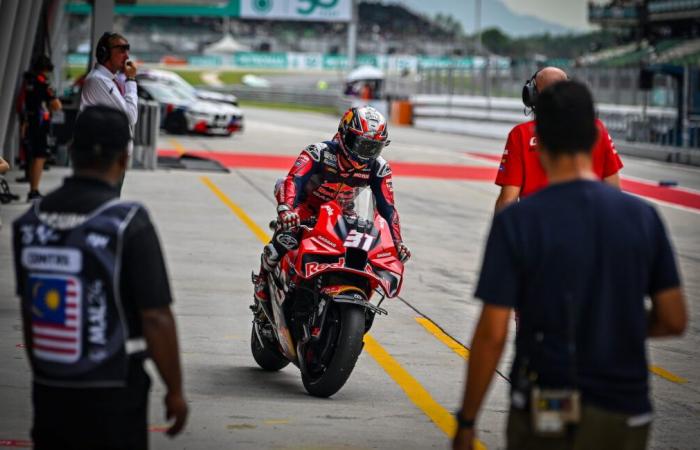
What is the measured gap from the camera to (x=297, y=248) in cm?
810

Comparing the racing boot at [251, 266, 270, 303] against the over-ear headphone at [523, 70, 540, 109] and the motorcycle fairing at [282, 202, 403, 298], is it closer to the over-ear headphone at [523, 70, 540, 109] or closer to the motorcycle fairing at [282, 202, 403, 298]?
the motorcycle fairing at [282, 202, 403, 298]

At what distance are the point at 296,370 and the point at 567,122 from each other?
523cm

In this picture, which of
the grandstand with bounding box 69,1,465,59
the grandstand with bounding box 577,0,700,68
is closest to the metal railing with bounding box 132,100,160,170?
the grandstand with bounding box 577,0,700,68

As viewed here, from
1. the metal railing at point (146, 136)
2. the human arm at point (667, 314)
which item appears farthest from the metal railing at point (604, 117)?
the human arm at point (667, 314)

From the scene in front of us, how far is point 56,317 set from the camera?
165 inches

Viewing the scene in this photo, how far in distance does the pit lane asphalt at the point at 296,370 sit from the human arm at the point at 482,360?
111 inches

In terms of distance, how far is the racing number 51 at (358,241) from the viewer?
25.4 ft

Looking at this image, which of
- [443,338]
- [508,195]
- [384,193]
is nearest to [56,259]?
[508,195]

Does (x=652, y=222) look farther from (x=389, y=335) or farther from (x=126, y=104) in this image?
(x=126, y=104)

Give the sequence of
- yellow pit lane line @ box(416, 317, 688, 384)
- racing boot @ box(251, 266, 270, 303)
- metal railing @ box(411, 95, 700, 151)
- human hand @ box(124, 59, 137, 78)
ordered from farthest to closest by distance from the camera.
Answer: metal railing @ box(411, 95, 700, 151) < human hand @ box(124, 59, 137, 78) < yellow pit lane line @ box(416, 317, 688, 384) < racing boot @ box(251, 266, 270, 303)

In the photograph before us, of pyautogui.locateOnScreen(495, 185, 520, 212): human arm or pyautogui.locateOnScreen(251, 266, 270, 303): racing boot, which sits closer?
pyautogui.locateOnScreen(495, 185, 520, 212): human arm

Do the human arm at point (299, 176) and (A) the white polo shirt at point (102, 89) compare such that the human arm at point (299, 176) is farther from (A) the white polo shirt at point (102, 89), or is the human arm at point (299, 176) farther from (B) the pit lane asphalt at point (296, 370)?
(A) the white polo shirt at point (102, 89)

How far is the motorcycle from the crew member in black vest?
3331 mm

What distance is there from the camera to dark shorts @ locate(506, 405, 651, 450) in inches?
155
